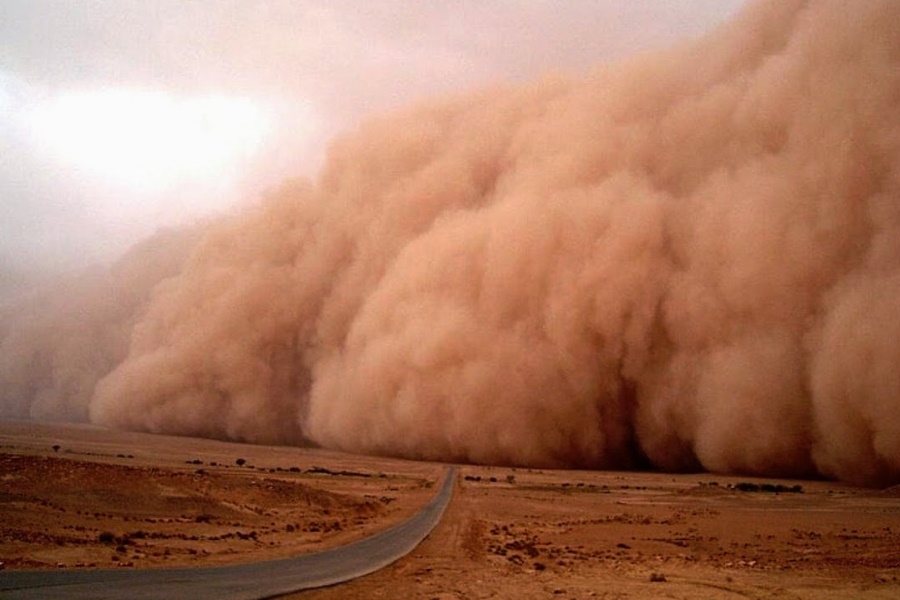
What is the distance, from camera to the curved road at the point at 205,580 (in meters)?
6.96

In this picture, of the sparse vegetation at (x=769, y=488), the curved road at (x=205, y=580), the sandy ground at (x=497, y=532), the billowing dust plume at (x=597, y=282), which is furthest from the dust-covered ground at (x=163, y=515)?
the billowing dust plume at (x=597, y=282)

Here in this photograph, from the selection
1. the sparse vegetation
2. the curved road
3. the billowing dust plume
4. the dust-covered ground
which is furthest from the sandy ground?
the billowing dust plume

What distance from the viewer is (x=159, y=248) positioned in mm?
85062

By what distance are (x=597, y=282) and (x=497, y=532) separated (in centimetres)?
2192

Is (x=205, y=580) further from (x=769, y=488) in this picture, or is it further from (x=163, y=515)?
(x=769, y=488)

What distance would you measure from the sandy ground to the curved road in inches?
15.9

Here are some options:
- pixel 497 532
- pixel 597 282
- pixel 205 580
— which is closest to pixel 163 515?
pixel 497 532

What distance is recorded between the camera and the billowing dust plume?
2619 cm

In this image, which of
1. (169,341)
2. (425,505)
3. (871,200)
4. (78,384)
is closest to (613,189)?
(871,200)

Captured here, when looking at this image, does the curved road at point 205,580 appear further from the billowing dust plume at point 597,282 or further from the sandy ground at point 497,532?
the billowing dust plume at point 597,282

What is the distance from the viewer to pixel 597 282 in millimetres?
34250

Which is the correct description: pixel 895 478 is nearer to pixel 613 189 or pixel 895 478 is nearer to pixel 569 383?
pixel 569 383

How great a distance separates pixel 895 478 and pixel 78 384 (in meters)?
67.1

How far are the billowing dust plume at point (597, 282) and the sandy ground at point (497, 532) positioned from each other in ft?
19.7
